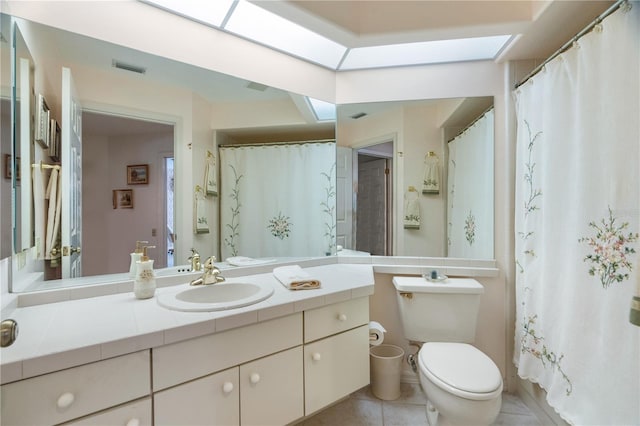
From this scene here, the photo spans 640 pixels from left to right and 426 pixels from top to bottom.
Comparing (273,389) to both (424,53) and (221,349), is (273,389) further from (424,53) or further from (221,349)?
(424,53)

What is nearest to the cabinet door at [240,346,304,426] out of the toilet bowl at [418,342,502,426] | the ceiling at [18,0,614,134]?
the toilet bowl at [418,342,502,426]

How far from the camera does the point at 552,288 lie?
1382 mm

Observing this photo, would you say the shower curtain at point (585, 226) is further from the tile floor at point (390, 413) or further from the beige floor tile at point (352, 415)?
the beige floor tile at point (352, 415)

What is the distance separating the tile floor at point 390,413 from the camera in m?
1.58

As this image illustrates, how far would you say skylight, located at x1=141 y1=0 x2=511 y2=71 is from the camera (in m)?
1.48

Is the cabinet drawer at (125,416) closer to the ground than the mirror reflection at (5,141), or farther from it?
closer to the ground

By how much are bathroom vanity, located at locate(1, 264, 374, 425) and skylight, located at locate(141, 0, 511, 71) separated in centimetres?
144

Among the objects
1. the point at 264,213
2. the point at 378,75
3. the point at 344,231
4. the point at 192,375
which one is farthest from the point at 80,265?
the point at 378,75

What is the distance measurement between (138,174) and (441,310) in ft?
5.92

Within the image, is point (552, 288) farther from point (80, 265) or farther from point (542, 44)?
point (80, 265)

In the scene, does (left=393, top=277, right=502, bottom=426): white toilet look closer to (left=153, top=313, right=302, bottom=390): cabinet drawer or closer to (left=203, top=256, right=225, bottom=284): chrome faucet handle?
(left=153, top=313, right=302, bottom=390): cabinet drawer

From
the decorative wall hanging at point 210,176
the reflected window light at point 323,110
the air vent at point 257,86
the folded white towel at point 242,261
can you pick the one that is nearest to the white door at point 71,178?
the decorative wall hanging at point 210,176

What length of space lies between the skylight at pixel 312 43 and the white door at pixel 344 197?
1.99 feet

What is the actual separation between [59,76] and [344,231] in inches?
66.0
